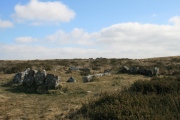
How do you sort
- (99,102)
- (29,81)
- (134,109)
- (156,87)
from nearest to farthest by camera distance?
1. (134,109)
2. (99,102)
3. (156,87)
4. (29,81)

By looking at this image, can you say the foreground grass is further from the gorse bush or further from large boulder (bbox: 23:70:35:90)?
large boulder (bbox: 23:70:35:90)

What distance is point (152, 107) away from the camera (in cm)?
882

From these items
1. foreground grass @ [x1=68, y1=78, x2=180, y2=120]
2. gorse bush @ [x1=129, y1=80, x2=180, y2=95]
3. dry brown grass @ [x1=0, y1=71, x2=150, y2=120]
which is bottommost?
dry brown grass @ [x1=0, y1=71, x2=150, y2=120]

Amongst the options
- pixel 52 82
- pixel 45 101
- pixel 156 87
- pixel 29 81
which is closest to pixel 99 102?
pixel 156 87

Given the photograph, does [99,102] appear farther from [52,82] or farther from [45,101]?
[52,82]

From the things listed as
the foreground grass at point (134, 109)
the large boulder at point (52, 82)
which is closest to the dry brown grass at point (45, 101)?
the large boulder at point (52, 82)

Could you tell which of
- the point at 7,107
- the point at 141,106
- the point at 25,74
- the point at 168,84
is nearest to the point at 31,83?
the point at 25,74

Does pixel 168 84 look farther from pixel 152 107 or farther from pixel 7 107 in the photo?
pixel 7 107

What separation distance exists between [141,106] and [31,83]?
11208mm

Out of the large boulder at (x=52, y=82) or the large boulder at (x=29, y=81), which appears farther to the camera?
the large boulder at (x=29, y=81)

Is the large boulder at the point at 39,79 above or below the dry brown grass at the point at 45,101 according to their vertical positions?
above

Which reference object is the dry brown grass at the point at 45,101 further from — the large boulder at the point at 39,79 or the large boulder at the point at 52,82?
the large boulder at the point at 39,79

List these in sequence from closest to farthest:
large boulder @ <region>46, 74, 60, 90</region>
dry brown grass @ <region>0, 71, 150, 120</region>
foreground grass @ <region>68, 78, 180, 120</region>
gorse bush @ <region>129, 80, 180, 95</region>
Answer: foreground grass @ <region>68, 78, 180, 120</region> < dry brown grass @ <region>0, 71, 150, 120</region> < gorse bush @ <region>129, 80, 180, 95</region> < large boulder @ <region>46, 74, 60, 90</region>

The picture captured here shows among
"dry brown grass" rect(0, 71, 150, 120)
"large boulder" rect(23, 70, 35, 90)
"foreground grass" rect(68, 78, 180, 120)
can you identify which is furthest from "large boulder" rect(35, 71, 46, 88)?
"foreground grass" rect(68, 78, 180, 120)
